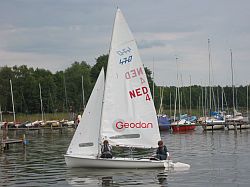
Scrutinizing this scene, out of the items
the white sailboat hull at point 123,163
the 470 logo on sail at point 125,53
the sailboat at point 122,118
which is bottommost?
the white sailboat hull at point 123,163

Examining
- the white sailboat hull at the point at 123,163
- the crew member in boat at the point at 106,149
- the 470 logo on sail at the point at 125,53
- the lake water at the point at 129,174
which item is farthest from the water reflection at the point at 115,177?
the 470 logo on sail at the point at 125,53

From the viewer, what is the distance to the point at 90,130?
26.0 meters

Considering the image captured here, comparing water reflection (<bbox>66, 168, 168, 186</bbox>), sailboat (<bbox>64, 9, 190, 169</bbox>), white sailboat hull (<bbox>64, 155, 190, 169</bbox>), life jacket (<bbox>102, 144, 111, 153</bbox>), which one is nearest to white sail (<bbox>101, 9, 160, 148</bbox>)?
sailboat (<bbox>64, 9, 190, 169</bbox>)

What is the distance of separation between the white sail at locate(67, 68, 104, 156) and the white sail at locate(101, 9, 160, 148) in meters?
0.88

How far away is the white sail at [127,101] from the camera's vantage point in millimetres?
25344

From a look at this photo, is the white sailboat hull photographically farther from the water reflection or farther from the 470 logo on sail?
the 470 logo on sail

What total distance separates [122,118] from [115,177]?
3378mm

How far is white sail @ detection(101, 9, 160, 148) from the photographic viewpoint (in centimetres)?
2534

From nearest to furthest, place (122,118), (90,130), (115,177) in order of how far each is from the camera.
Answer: (115,177), (122,118), (90,130)

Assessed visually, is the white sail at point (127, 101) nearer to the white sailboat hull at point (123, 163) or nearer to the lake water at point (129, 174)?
the white sailboat hull at point (123, 163)

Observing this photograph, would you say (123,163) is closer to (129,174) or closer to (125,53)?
(129,174)

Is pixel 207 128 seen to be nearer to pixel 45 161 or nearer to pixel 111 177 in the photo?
pixel 45 161

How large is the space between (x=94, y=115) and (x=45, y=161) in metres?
7.78

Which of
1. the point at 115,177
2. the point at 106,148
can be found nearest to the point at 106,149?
the point at 106,148
